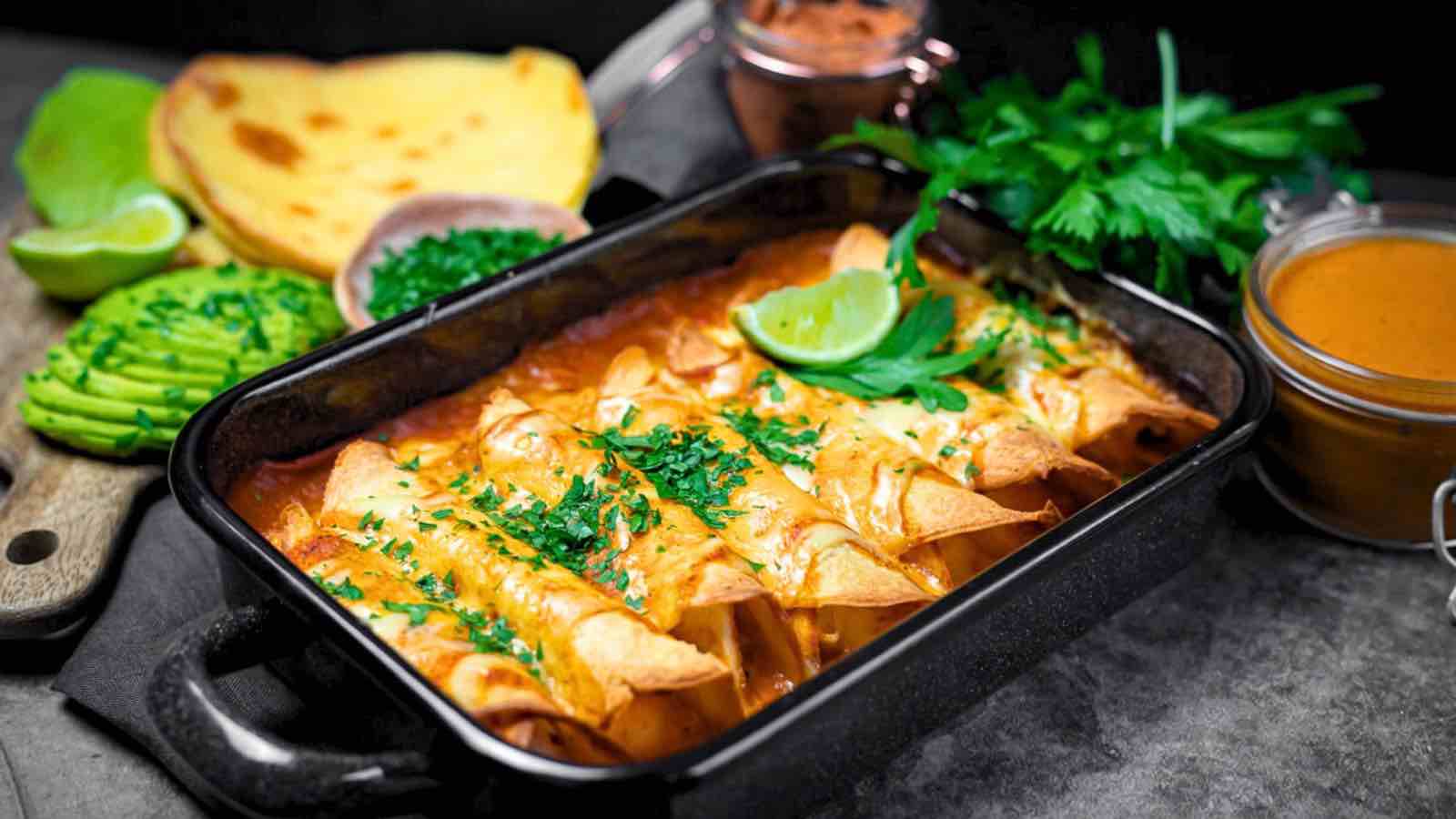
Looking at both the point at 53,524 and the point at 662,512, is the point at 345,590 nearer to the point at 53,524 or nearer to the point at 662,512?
the point at 662,512

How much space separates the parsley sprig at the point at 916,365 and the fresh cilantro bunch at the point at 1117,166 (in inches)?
3.8

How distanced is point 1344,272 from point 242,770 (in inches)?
89.0

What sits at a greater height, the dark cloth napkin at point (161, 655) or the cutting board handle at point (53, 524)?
the cutting board handle at point (53, 524)

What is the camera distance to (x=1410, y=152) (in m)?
3.82

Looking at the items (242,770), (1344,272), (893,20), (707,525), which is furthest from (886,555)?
(893,20)

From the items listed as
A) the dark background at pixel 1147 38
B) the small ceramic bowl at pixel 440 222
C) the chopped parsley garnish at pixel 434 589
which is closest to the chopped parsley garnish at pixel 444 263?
the small ceramic bowl at pixel 440 222

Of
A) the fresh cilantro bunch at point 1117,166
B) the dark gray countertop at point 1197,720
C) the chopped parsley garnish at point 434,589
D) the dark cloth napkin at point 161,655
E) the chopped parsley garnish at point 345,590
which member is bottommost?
the dark gray countertop at point 1197,720

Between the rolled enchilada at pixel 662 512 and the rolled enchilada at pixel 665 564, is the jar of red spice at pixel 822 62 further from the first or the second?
the rolled enchilada at pixel 665 564

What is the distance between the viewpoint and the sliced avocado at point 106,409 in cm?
276

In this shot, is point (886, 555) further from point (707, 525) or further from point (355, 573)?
point (355, 573)

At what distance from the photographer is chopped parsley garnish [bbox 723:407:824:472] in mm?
2459

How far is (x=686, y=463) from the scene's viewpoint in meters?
2.37

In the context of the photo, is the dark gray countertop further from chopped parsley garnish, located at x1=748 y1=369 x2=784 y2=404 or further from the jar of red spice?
the jar of red spice

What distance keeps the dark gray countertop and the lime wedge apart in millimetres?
714
